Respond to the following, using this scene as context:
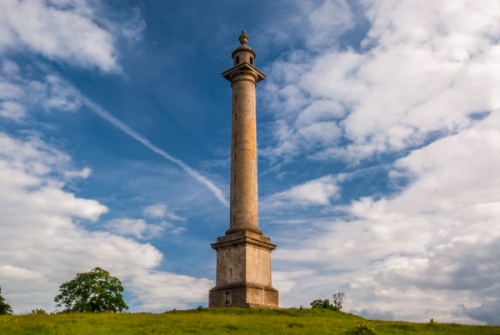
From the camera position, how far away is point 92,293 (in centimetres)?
4591

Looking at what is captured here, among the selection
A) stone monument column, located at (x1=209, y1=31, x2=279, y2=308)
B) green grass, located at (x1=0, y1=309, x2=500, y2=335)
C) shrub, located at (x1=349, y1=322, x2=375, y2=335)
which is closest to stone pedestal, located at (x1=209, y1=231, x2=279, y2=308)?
stone monument column, located at (x1=209, y1=31, x2=279, y2=308)

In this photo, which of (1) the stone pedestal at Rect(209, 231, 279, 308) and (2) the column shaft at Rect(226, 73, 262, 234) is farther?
(2) the column shaft at Rect(226, 73, 262, 234)

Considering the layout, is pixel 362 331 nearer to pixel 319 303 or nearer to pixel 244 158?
pixel 244 158

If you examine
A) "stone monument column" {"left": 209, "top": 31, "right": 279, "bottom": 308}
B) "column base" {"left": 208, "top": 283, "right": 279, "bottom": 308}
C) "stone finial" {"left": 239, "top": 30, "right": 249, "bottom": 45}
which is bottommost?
"column base" {"left": 208, "top": 283, "right": 279, "bottom": 308}

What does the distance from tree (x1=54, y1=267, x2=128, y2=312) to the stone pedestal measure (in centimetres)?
1414

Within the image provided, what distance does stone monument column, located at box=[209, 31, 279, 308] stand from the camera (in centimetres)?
3516

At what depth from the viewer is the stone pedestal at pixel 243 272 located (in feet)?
114

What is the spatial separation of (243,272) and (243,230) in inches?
128

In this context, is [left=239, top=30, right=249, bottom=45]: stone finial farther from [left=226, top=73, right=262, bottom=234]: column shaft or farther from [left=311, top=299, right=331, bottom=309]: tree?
[left=311, top=299, right=331, bottom=309]: tree

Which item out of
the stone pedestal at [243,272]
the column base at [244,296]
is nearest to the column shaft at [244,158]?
the stone pedestal at [243,272]

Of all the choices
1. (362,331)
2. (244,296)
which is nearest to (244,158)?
(244,296)

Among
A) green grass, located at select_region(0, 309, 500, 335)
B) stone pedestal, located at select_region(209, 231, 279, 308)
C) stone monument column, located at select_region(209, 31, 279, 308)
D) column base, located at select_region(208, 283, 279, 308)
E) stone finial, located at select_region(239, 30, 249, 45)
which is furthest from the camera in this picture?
stone finial, located at select_region(239, 30, 249, 45)

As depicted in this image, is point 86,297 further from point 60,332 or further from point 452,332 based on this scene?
point 452,332

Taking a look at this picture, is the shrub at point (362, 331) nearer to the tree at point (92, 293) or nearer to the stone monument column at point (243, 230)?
the stone monument column at point (243, 230)
